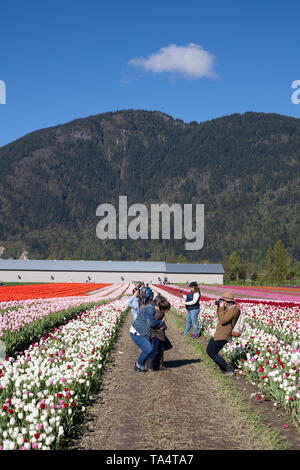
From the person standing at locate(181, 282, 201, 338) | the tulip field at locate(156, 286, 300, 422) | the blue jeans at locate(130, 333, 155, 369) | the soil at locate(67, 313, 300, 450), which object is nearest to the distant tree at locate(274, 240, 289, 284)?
the tulip field at locate(156, 286, 300, 422)

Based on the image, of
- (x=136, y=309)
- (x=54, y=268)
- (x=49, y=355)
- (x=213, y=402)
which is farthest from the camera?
(x=54, y=268)

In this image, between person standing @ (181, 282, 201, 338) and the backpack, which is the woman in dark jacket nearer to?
the backpack

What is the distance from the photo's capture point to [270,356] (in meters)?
10.4

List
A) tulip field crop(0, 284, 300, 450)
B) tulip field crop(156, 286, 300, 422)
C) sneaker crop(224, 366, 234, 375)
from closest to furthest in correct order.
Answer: tulip field crop(0, 284, 300, 450), tulip field crop(156, 286, 300, 422), sneaker crop(224, 366, 234, 375)

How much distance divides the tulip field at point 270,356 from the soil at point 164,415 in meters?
0.62

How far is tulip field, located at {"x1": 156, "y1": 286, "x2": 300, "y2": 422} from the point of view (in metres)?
8.00

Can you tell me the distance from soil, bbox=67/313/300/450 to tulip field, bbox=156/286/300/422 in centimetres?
62

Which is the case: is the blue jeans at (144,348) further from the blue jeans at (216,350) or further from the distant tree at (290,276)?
the distant tree at (290,276)

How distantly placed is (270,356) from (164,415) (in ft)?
12.4

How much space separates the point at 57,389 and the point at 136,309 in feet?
24.4

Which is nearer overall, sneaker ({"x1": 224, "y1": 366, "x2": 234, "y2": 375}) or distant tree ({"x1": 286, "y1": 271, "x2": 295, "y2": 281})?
sneaker ({"x1": 224, "y1": 366, "x2": 234, "y2": 375})
